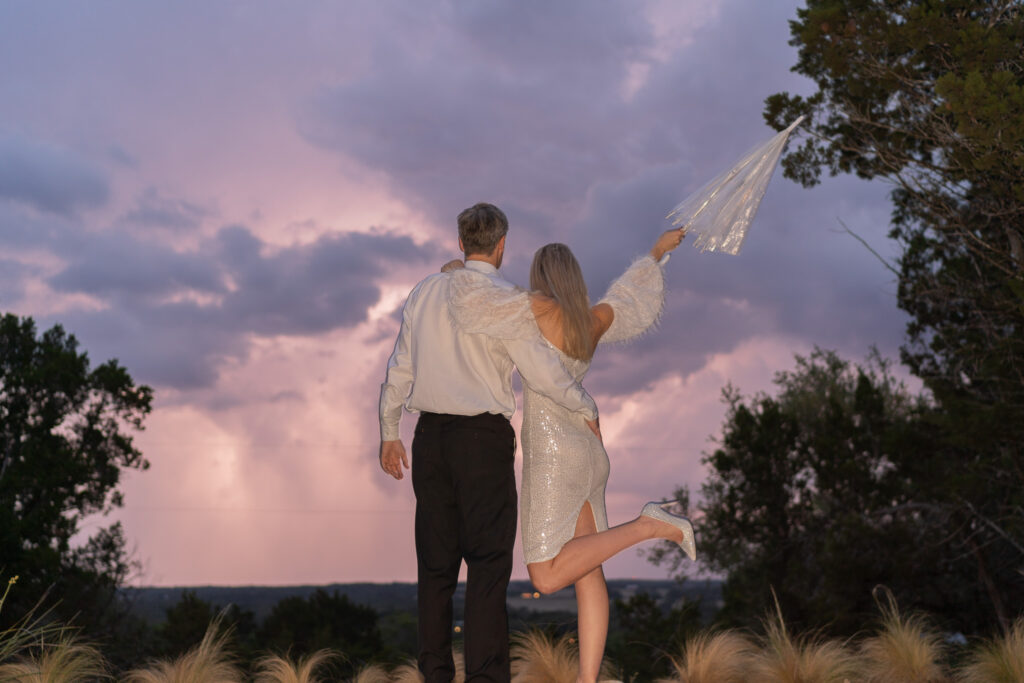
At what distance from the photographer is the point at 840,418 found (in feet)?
81.1

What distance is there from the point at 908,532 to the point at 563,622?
51.0 feet

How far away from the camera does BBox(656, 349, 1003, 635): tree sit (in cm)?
2061

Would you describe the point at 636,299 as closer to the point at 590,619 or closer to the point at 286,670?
the point at 590,619

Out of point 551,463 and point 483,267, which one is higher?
point 483,267

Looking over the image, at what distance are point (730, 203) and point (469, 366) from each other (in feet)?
8.64

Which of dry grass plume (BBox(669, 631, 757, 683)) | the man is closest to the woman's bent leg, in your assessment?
the man

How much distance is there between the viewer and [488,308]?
16.0 ft

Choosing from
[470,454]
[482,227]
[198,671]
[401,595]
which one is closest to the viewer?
[470,454]

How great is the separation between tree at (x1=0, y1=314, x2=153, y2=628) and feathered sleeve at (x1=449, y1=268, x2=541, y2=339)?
712 inches

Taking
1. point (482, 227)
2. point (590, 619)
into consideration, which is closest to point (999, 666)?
point (590, 619)

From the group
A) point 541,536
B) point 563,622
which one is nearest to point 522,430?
point 541,536

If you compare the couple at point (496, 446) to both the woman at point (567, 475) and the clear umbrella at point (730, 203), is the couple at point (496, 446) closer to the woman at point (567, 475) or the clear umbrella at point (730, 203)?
the woman at point (567, 475)

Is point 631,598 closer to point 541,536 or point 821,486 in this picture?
point 821,486

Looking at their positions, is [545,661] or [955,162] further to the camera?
[955,162]
